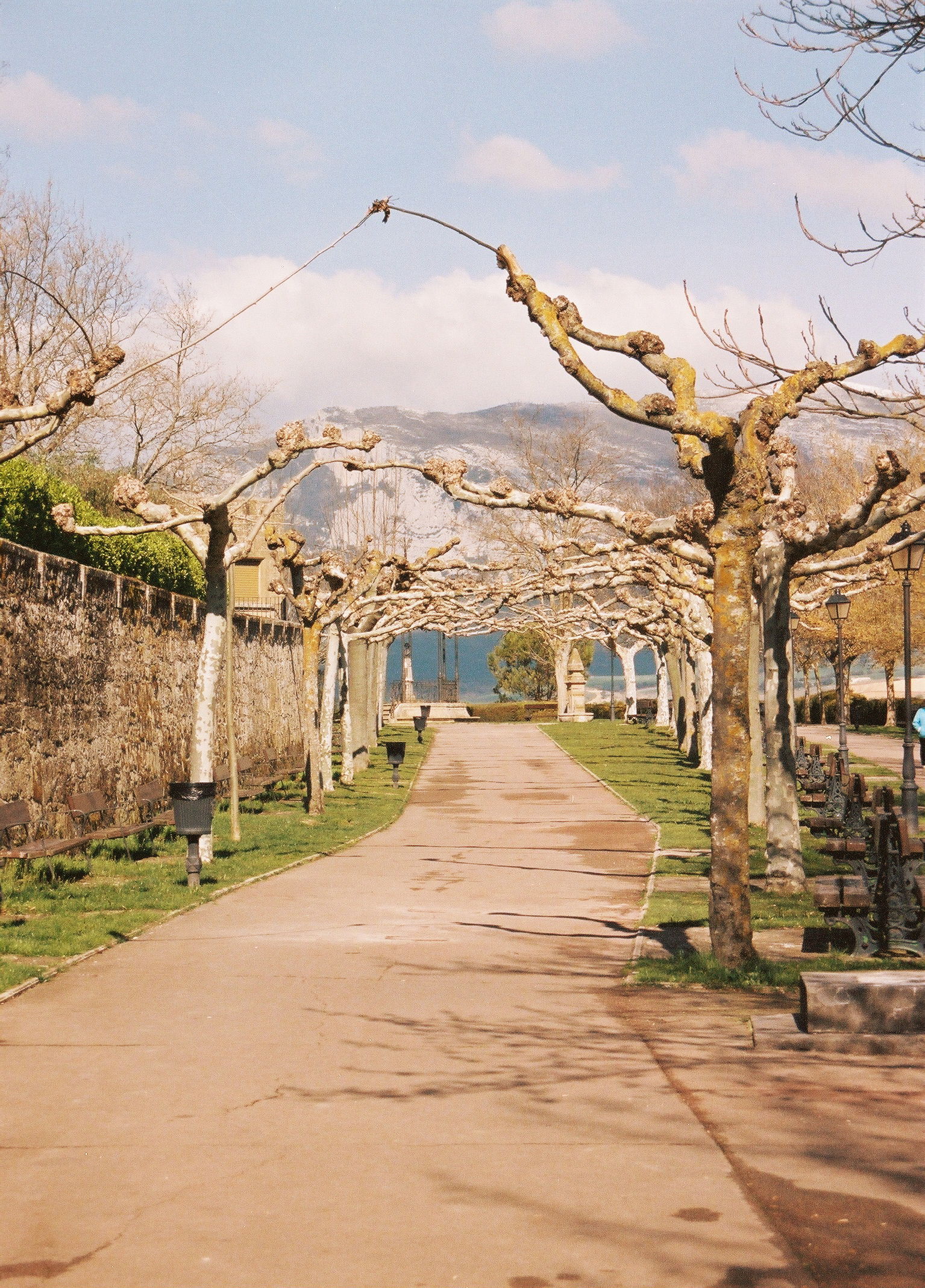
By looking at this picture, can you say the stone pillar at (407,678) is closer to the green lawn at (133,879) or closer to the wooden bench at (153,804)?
the green lawn at (133,879)

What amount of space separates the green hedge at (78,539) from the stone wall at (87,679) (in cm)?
63

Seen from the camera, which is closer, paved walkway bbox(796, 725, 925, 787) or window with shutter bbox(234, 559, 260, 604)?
paved walkway bbox(796, 725, 925, 787)

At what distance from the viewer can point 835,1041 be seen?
696cm

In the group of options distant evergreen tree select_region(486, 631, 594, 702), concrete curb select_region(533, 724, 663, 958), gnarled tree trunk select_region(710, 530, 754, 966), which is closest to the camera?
gnarled tree trunk select_region(710, 530, 754, 966)

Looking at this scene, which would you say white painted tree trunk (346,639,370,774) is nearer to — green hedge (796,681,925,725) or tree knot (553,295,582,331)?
tree knot (553,295,582,331)

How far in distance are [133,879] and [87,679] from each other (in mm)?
3669

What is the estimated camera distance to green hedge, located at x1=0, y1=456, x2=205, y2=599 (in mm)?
15906

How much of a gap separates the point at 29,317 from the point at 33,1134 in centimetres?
3714

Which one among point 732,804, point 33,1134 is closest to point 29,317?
point 732,804

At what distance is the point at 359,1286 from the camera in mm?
4121

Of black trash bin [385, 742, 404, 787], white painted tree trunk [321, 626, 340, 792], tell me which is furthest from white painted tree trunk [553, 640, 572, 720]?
black trash bin [385, 742, 404, 787]

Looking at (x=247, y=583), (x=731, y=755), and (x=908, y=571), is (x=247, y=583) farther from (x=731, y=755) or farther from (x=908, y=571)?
(x=731, y=755)

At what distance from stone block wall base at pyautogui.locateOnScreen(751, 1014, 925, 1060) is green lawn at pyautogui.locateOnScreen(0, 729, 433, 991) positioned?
467 centimetres

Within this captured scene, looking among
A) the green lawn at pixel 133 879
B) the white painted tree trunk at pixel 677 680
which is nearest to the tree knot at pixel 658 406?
the green lawn at pixel 133 879
